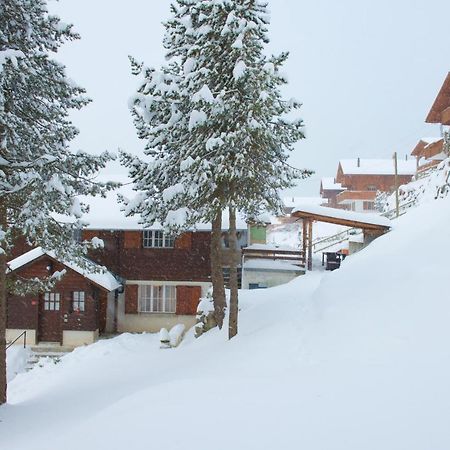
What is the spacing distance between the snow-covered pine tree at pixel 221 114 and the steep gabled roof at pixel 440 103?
26.8 m

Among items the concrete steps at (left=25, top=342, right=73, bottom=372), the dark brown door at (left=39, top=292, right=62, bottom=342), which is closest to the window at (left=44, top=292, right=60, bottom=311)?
the dark brown door at (left=39, top=292, right=62, bottom=342)

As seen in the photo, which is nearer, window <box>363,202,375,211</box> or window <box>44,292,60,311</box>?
window <box>44,292,60,311</box>

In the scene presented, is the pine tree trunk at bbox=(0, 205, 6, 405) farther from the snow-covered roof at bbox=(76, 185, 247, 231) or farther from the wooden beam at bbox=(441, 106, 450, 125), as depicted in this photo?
the wooden beam at bbox=(441, 106, 450, 125)

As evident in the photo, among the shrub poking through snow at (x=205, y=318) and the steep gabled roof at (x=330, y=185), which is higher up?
the steep gabled roof at (x=330, y=185)

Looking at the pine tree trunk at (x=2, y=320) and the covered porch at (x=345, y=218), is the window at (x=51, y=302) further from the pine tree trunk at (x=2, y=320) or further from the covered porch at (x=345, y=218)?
the covered porch at (x=345, y=218)

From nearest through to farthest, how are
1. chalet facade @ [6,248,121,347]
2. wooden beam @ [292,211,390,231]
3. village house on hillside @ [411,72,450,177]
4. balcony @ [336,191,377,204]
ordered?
1. wooden beam @ [292,211,390,231]
2. chalet facade @ [6,248,121,347]
3. village house on hillside @ [411,72,450,177]
4. balcony @ [336,191,377,204]

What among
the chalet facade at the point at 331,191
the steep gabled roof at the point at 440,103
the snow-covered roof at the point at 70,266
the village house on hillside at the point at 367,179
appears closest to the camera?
the snow-covered roof at the point at 70,266

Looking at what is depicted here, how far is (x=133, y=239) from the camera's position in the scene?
23656mm

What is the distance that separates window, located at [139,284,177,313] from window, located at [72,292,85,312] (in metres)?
3.20

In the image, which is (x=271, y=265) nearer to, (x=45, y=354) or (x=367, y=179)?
(x=45, y=354)

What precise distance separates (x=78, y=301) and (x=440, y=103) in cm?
3357

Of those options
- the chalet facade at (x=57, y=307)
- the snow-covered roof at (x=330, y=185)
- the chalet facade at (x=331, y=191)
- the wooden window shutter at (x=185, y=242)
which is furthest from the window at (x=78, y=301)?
the snow-covered roof at (x=330, y=185)

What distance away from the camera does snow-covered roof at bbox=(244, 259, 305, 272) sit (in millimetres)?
22984

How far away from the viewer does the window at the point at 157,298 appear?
78.0 feet
